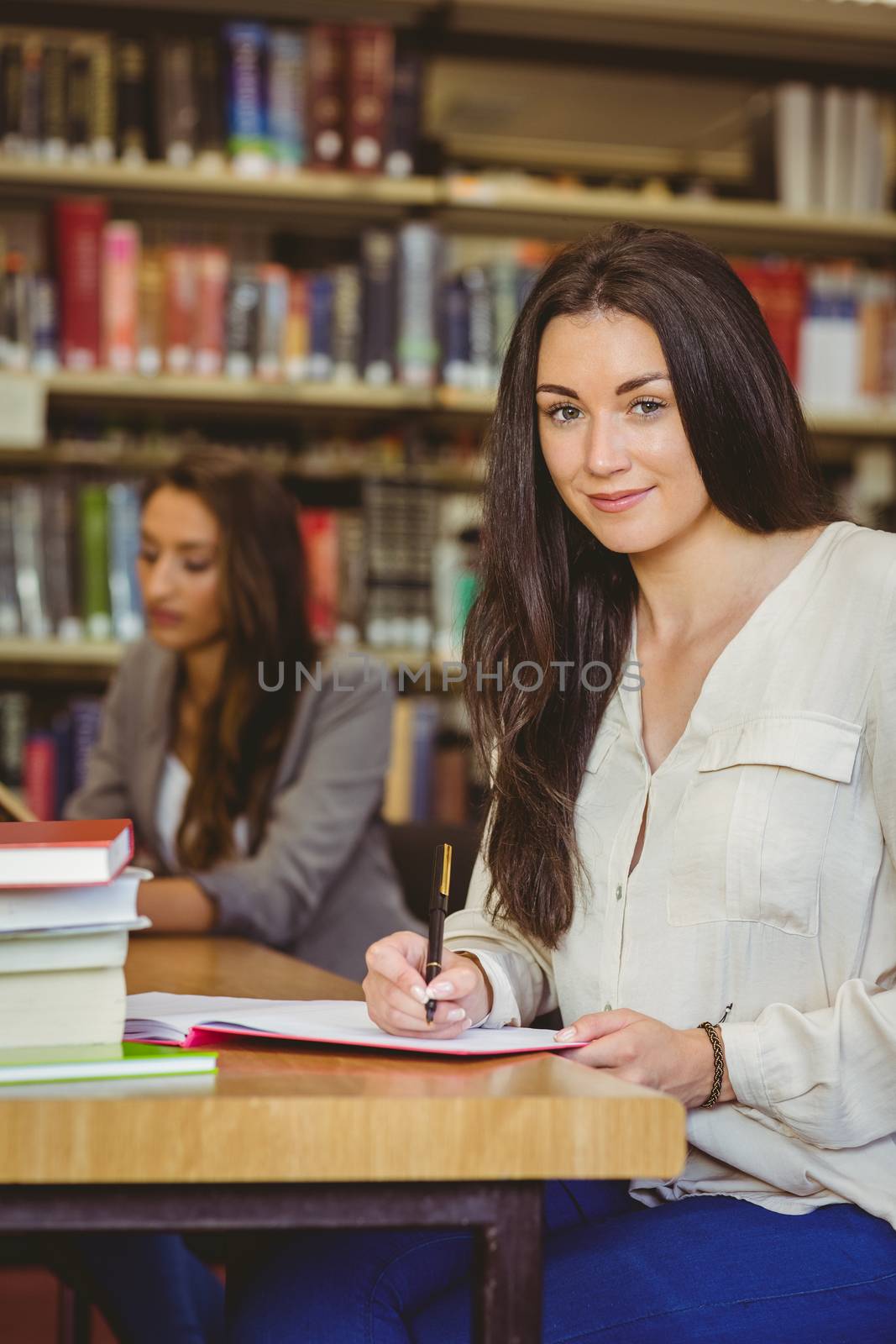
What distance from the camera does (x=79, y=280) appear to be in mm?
2812

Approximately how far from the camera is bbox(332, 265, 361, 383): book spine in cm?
288

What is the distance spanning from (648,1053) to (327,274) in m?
2.26

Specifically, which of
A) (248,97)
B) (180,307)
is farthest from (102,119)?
(180,307)

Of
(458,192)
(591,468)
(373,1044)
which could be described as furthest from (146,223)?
(373,1044)

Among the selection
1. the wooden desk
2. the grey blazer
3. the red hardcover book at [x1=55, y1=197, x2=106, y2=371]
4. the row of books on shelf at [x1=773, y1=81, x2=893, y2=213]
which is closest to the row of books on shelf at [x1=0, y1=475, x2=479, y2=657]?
the red hardcover book at [x1=55, y1=197, x2=106, y2=371]

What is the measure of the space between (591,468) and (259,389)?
5.62ft

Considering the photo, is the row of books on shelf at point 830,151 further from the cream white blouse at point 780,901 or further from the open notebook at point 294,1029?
the open notebook at point 294,1029

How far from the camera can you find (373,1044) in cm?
86

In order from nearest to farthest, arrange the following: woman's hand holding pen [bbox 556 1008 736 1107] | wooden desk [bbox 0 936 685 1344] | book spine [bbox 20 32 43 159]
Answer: wooden desk [bbox 0 936 685 1344] < woman's hand holding pen [bbox 556 1008 736 1107] < book spine [bbox 20 32 43 159]

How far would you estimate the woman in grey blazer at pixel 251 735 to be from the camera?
77.5 inches

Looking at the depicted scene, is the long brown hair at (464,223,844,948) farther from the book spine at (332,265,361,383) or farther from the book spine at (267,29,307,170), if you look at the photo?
the book spine at (267,29,307,170)

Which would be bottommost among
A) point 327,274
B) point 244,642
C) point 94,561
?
point 244,642

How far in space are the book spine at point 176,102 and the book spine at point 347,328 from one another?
0.37 meters

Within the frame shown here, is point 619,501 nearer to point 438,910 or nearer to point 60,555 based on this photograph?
point 438,910
